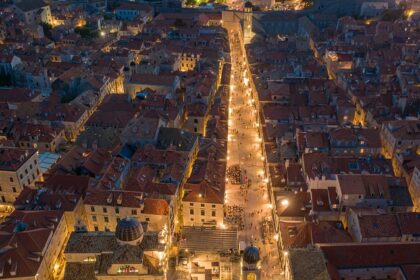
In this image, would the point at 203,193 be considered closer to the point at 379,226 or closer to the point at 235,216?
the point at 235,216

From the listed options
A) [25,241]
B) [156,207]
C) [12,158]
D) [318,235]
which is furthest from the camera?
[12,158]

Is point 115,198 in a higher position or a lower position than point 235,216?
higher

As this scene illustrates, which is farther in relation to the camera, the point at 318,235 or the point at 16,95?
the point at 16,95

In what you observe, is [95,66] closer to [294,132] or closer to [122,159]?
[122,159]

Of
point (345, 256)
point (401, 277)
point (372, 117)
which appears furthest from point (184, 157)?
point (372, 117)

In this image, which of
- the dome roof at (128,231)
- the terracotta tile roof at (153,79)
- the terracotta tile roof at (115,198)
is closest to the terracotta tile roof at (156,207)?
the terracotta tile roof at (115,198)

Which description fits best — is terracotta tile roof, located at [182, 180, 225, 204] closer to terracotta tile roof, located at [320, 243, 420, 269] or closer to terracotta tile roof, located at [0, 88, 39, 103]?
terracotta tile roof, located at [320, 243, 420, 269]

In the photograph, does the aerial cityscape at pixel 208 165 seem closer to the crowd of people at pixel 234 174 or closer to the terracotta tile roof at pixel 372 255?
the terracotta tile roof at pixel 372 255

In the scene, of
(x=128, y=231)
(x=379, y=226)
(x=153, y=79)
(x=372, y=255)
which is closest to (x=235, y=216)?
(x=379, y=226)
